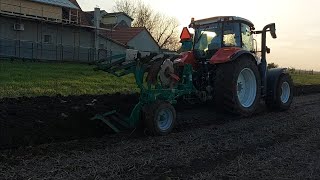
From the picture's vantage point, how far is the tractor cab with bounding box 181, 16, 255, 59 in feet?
34.3

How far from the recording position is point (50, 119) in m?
8.05

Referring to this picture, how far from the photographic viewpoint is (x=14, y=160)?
226 inches

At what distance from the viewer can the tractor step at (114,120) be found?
26.2 ft

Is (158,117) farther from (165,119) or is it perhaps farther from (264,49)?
(264,49)

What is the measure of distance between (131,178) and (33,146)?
204 cm

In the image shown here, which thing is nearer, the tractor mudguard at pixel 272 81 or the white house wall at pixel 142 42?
the tractor mudguard at pixel 272 81

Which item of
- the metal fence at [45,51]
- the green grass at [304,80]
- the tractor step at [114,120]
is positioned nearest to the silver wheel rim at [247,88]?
the tractor step at [114,120]

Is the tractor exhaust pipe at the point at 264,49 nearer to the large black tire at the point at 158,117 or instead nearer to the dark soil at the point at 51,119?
the dark soil at the point at 51,119

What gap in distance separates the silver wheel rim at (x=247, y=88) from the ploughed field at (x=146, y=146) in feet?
1.48

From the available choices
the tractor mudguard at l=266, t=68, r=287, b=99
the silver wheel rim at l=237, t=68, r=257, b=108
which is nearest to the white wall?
the tractor mudguard at l=266, t=68, r=287, b=99

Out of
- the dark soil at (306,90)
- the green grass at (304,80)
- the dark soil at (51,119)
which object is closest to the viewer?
the dark soil at (51,119)

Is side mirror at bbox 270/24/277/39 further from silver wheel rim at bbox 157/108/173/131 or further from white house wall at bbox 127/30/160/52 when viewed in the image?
white house wall at bbox 127/30/160/52

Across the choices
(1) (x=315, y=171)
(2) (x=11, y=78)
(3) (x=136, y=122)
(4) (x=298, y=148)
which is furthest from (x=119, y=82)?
(1) (x=315, y=171)

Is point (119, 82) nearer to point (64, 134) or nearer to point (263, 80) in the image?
point (263, 80)
